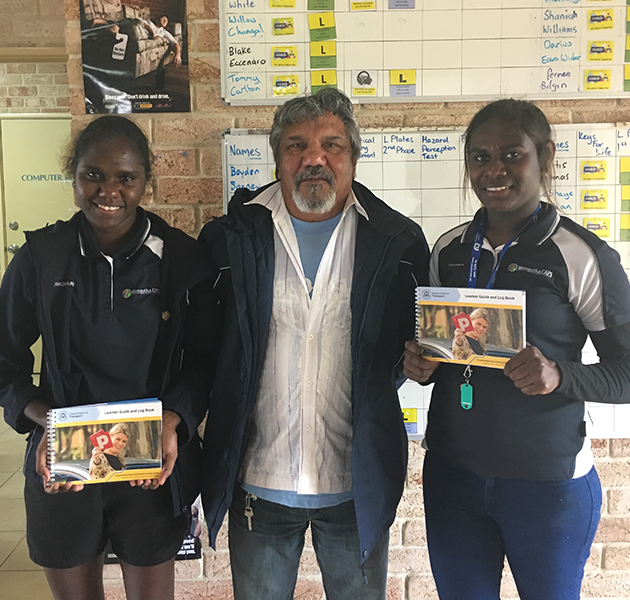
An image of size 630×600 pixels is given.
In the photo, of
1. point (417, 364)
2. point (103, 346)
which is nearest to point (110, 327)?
point (103, 346)

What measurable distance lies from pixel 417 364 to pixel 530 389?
0.28m

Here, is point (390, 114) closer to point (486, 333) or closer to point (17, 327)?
point (486, 333)

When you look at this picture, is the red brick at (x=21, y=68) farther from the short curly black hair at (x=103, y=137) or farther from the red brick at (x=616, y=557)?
the red brick at (x=616, y=557)

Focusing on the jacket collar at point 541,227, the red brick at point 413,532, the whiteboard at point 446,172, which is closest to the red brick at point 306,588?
the red brick at point 413,532

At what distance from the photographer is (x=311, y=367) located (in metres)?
1.43

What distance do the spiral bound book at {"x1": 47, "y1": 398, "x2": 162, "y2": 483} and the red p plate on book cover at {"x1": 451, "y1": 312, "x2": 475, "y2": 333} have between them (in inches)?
28.8

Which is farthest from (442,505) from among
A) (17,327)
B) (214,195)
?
(214,195)

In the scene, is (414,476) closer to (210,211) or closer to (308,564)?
(308,564)

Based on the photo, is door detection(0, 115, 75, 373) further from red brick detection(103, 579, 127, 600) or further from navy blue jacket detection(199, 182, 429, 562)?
navy blue jacket detection(199, 182, 429, 562)

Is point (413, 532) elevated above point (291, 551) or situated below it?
below

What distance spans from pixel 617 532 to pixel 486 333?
1526mm

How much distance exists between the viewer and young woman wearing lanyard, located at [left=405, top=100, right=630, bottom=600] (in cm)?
130

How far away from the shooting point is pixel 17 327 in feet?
4.66

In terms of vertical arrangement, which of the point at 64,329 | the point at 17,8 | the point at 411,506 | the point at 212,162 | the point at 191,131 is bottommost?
the point at 411,506
